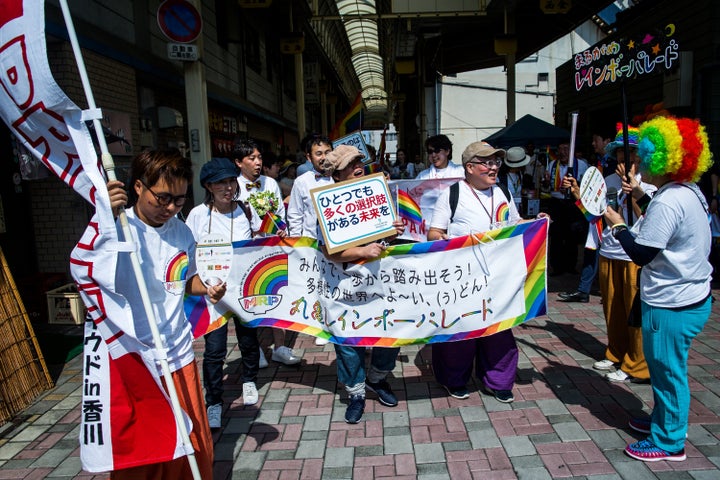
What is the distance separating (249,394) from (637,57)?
25.0 feet

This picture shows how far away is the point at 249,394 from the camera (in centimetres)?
408

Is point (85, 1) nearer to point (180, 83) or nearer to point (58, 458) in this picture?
point (180, 83)

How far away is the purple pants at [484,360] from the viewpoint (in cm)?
396

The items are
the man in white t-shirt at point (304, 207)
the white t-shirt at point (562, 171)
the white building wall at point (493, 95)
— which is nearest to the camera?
the man in white t-shirt at point (304, 207)

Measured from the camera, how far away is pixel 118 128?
7344 millimetres

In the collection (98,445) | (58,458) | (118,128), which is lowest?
(58,458)

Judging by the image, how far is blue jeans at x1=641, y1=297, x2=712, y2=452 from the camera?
296 cm

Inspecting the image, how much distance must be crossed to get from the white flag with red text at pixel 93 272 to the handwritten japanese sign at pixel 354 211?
1479 millimetres

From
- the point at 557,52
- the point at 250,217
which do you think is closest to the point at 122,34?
the point at 250,217

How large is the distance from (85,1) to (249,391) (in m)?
5.57

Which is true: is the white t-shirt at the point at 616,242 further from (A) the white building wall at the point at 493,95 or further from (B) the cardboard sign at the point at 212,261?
(A) the white building wall at the point at 493,95

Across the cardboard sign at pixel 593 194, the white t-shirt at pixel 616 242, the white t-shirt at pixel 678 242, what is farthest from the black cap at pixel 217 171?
the white t-shirt at pixel 616 242

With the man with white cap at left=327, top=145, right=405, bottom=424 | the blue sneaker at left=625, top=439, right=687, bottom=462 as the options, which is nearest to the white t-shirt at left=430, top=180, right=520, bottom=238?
the man with white cap at left=327, top=145, right=405, bottom=424

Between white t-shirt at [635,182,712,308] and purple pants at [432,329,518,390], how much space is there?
Result: 119 centimetres
